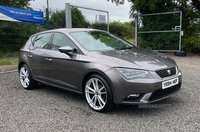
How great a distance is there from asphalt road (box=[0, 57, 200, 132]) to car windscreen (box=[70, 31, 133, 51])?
3.93 feet

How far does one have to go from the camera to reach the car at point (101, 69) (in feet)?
10.2

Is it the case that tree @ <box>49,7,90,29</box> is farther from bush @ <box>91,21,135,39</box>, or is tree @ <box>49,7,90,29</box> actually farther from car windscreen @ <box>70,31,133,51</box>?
car windscreen @ <box>70,31,133,51</box>

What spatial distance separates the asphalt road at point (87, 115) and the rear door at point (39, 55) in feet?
1.89

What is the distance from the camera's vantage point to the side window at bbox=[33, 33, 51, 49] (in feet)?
15.2

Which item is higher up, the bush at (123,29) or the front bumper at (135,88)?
the bush at (123,29)

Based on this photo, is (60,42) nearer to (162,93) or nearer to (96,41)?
(96,41)

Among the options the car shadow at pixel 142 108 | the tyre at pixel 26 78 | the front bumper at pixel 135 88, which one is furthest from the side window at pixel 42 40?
the front bumper at pixel 135 88

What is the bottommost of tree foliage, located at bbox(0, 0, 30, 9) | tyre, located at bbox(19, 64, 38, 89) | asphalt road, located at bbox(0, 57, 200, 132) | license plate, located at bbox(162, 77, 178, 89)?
asphalt road, located at bbox(0, 57, 200, 132)

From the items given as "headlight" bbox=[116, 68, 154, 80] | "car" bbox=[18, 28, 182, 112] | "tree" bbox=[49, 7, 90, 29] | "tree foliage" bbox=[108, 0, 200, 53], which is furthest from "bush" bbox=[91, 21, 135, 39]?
"headlight" bbox=[116, 68, 154, 80]

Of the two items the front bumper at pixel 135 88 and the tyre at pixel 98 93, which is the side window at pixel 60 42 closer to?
the tyre at pixel 98 93

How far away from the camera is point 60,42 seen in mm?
4277

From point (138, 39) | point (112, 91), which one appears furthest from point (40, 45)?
point (138, 39)

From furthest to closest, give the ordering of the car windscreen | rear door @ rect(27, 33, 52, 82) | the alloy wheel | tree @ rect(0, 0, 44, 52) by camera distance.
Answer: tree @ rect(0, 0, 44, 52) < rear door @ rect(27, 33, 52, 82) < the car windscreen < the alloy wheel

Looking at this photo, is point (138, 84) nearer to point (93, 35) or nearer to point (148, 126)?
point (148, 126)
